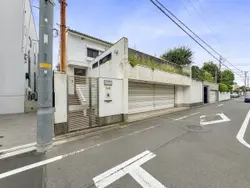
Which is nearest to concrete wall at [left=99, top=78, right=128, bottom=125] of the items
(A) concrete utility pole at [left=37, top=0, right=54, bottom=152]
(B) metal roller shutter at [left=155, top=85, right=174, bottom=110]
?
(A) concrete utility pole at [left=37, top=0, right=54, bottom=152]

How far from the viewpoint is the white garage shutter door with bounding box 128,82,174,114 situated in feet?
33.4

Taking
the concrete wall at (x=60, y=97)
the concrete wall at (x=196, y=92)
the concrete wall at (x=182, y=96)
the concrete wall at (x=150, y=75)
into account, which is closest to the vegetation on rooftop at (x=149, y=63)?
the concrete wall at (x=150, y=75)

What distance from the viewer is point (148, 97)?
11.7 meters

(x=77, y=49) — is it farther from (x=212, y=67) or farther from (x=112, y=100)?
(x=212, y=67)

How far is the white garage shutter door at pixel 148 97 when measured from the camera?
10195 mm

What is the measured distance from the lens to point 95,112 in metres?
6.93

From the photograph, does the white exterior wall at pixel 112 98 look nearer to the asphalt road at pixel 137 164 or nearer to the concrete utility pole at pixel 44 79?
the asphalt road at pixel 137 164

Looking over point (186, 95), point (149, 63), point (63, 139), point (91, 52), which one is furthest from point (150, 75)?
point (91, 52)

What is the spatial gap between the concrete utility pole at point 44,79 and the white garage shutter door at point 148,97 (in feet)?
19.2

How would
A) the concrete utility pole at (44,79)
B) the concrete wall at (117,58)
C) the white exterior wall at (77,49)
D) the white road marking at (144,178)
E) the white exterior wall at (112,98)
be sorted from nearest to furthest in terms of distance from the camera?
the white road marking at (144,178)
the concrete utility pole at (44,79)
the white exterior wall at (112,98)
the concrete wall at (117,58)
the white exterior wall at (77,49)

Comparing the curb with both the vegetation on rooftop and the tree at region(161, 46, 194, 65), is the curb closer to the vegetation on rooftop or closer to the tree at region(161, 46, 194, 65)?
the vegetation on rooftop

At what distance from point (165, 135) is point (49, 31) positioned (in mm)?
5144

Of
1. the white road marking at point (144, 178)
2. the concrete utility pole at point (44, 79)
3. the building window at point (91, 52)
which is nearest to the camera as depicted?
the white road marking at point (144, 178)

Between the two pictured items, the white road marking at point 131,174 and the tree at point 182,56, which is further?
the tree at point 182,56
